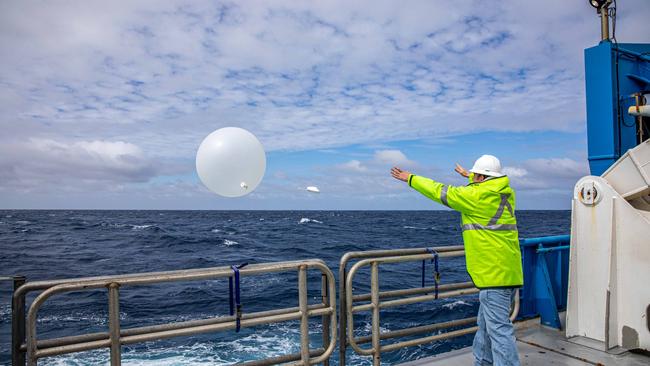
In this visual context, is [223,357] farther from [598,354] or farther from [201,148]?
[598,354]

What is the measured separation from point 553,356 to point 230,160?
3661mm

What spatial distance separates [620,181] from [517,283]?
6.65 ft

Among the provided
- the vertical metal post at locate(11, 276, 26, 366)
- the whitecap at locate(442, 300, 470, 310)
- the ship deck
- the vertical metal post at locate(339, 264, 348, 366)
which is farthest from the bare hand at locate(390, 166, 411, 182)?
the whitecap at locate(442, 300, 470, 310)

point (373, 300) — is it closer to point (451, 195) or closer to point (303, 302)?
point (303, 302)

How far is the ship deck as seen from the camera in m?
3.96

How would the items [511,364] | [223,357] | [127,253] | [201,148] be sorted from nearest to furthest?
[511,364]
[201,148]
[223,357]
[127,253]

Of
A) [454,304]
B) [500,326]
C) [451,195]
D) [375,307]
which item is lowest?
[454,304]

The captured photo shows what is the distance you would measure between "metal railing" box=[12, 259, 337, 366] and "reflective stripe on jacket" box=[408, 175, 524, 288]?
1127mm

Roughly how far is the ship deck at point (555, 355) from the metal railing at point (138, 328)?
118 centimetres

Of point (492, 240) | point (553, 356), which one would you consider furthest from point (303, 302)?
point (553, 356)

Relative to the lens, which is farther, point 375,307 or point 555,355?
point 555,355

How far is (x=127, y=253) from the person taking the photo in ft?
90.8

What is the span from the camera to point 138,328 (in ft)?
8.91

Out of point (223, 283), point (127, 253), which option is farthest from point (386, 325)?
point (127, 253)
